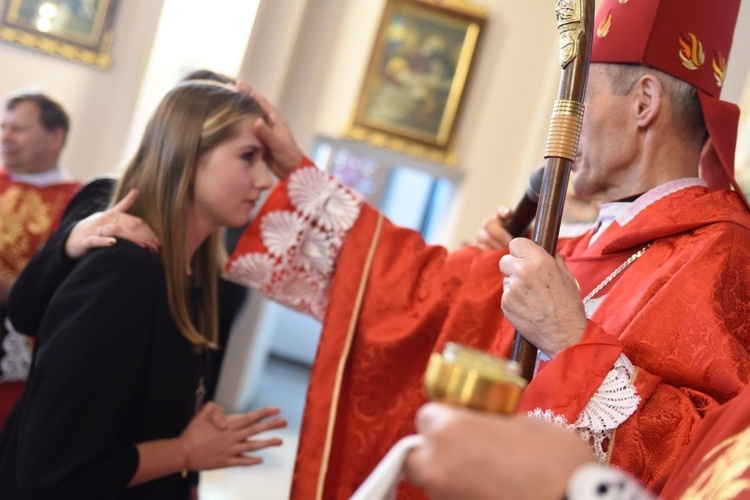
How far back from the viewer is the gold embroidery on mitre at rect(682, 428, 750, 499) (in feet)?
3.07

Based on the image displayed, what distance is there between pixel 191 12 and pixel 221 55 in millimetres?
369

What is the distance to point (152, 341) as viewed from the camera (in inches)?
81.0

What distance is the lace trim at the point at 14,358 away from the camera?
323 cm

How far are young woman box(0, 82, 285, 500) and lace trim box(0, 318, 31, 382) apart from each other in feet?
3.82

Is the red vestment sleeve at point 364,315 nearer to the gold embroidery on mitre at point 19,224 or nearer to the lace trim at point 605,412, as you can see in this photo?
the lace trim at point 605,412

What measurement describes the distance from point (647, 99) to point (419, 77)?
511 cm

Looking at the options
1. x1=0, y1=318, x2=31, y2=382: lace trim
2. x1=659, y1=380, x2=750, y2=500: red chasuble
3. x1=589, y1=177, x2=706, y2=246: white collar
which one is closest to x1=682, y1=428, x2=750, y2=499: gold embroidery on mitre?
x1=659, y1=380, x2=750, y2=500: red chasuble

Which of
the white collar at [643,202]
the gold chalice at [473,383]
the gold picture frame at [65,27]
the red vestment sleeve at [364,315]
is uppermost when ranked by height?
the gold picture frame at [65,27]

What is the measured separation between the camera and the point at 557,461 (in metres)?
0.78

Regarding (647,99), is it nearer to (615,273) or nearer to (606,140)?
(606,140)

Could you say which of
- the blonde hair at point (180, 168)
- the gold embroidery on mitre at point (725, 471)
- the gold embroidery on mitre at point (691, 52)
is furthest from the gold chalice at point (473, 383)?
the gold embroidery on mitre at point (691, 52)

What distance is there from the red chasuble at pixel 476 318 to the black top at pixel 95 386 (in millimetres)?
443

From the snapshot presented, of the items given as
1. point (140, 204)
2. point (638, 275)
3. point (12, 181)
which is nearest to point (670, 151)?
point (638, 275)

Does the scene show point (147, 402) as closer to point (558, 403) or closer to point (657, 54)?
point (558, 403)
